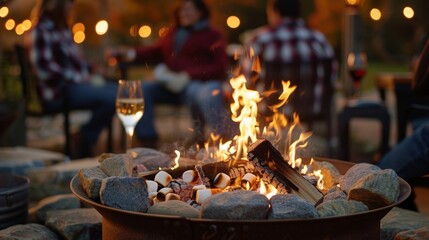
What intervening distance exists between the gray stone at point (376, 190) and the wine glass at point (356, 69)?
258 cm

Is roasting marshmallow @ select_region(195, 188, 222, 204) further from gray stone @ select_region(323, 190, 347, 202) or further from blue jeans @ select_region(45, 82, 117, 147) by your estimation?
blue jeans @ select_region(45, 82, 117, 147)

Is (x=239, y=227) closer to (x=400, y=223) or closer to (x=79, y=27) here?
(x=400, y=223)

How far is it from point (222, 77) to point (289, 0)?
0.96 meters

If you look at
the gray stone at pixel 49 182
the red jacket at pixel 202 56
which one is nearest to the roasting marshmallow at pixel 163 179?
the gray stone at pixel 49 182

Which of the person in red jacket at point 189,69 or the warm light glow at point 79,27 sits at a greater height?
the warm light glow at point 79,27

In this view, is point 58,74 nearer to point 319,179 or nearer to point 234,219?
point 319,179

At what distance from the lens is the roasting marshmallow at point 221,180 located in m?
2.94

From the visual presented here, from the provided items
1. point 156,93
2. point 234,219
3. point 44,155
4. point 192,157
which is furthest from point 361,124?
point 234,219

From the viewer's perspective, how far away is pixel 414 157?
379 centimetres

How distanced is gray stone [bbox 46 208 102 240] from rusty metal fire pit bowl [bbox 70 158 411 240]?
0.72 m

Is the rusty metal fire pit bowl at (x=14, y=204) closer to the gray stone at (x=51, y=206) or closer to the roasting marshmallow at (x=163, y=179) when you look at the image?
the gray stone at (x=51, y=206)

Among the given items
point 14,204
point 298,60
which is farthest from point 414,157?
point 298,60

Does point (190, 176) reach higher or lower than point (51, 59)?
lower

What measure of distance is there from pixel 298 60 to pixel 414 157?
2559 mm
